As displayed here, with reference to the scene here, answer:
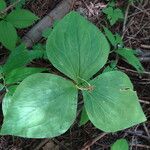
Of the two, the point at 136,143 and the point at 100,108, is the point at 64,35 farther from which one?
the point at 136,143

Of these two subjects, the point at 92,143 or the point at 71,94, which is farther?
the point at 92,143

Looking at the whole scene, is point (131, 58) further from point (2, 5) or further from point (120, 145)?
point (2, 5)

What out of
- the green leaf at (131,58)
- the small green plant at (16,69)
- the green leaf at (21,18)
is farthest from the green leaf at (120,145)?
the green leaf at (21,18)

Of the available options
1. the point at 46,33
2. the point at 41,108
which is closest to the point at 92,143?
the point at 41,108

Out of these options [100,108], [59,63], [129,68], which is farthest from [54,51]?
[129,68]

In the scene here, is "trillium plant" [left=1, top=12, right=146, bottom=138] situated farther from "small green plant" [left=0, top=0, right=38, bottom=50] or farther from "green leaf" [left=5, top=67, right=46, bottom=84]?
"small green plant" [left=0, top=0, right=38, bottom=50]

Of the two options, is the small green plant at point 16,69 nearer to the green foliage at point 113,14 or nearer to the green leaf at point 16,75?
the green leaf at point 16,75
